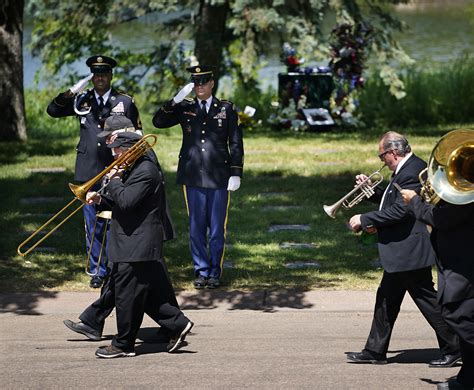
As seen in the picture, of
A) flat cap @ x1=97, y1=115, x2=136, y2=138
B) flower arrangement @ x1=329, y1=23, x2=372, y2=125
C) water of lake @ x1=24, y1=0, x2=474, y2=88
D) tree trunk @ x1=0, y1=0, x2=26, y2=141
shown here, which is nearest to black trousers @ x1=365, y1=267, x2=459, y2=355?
flat cap @ x1=97, y1=115, x2=136, y2=138

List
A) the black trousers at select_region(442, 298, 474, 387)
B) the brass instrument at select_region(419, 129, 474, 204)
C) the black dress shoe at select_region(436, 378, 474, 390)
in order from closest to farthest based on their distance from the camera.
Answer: the brass instrument at select_region(419, 129, 474, 204) → the black trousers at select_region(442, 298, 474, 387) → the black dress shoe at select_region(436, 378, 474, 390)

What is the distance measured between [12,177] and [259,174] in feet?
10.3

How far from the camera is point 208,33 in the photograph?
67.3 ft

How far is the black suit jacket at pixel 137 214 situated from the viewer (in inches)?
329

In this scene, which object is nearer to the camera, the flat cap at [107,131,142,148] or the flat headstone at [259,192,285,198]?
the flat cap at [107,131,142,148]

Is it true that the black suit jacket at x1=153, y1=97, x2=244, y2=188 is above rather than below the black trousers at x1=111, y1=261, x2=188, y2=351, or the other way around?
above

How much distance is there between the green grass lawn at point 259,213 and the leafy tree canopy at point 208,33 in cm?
179

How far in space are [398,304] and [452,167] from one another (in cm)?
134

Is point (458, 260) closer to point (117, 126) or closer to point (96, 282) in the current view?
point (117, 126)

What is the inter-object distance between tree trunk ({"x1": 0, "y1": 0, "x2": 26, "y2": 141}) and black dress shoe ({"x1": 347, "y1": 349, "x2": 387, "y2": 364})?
10.3m

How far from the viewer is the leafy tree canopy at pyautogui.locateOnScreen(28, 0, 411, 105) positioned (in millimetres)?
19203

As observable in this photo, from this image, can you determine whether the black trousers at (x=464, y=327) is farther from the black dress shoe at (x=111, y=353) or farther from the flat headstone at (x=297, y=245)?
the flat headstone at (x=297, y=245)

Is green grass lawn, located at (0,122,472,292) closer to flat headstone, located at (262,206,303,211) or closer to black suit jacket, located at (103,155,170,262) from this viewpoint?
flat headstone, located at (262,206,303,211)

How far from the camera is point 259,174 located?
49.9ft
